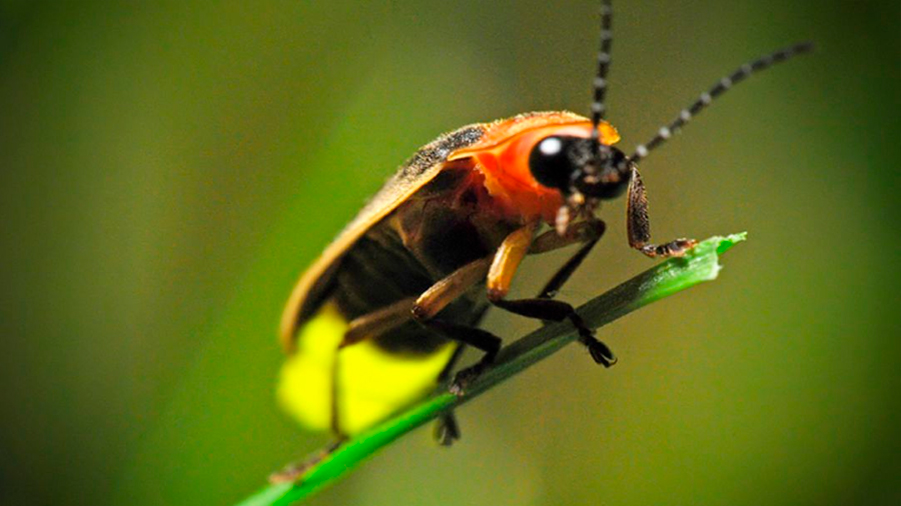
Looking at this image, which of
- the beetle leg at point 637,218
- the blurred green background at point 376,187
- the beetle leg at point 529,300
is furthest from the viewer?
the blurred green background at point 376,187

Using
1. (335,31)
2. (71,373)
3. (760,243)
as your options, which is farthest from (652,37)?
(71,373)

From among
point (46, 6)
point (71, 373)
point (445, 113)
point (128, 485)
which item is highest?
point (46, 6)

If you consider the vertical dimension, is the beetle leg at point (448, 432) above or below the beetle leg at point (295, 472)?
below

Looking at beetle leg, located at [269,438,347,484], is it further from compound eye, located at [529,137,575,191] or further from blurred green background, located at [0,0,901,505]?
compound eye, located at [529,137,575,191]

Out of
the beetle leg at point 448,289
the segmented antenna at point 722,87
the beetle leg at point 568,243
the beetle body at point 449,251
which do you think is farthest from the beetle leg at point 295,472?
the segmented antenna at point 722,87

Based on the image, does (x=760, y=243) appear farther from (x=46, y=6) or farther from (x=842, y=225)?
(x=46, y=6)

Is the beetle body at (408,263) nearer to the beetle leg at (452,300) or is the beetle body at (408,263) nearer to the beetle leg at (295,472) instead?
the beetle leg at (452,300)
